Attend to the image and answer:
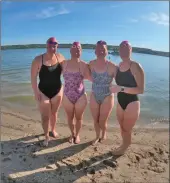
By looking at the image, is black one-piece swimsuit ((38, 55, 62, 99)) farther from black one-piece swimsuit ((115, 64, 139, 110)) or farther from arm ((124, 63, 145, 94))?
arm ((124, 63, 145, 94))

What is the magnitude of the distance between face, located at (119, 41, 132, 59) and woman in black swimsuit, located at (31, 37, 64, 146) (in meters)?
1.14

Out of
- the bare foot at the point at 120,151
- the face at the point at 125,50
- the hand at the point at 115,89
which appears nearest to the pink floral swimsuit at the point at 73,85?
the hand at the point at 115,89

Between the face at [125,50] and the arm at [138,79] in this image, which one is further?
the face at [125,50]

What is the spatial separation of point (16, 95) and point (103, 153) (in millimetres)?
5535

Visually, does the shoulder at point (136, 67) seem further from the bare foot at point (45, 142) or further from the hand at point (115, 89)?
the bare foot at point (45, 142)

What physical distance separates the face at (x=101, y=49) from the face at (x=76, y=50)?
0.29m

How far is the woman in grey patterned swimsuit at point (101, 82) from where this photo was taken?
5141 mm

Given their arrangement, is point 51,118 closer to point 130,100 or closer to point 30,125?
point 30,125

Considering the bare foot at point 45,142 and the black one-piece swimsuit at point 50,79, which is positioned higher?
the black one-piece swimsuit at point 50,79

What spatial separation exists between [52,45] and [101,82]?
102cm

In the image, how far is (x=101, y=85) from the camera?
17.2ft

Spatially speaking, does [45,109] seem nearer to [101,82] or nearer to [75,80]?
[75,80]

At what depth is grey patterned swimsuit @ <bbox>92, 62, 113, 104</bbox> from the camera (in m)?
5.17

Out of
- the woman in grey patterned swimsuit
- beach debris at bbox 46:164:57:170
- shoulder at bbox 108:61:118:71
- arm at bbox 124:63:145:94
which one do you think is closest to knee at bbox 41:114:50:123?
the woman in grey patterned swimsuit
